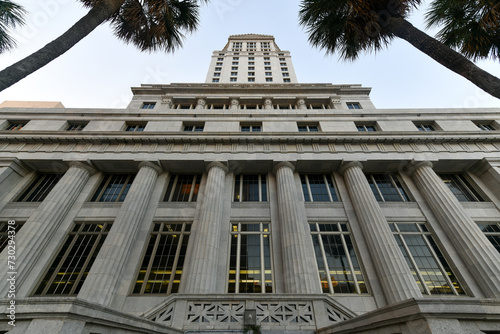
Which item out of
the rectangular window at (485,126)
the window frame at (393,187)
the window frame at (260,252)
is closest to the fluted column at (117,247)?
the window frame at (260,252)

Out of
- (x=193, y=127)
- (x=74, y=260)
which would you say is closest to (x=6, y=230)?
(x=74, y=260)

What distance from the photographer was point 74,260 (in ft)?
34.8

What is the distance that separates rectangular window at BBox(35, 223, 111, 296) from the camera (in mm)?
9773

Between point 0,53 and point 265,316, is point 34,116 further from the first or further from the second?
point 265,316

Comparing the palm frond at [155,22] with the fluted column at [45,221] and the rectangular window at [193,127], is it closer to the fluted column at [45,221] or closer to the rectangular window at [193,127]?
the rectangular window at [193,127]

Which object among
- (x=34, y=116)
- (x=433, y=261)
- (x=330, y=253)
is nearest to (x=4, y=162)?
(x=34, y=116)

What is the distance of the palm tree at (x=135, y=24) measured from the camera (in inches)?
310

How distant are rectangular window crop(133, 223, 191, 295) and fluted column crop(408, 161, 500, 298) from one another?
1365cm

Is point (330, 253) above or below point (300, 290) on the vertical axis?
above

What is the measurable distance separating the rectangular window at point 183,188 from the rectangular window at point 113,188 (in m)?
2.68

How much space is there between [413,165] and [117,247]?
17437 millimetres

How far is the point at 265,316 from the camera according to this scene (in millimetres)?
6559

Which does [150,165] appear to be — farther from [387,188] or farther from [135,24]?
[387,188]

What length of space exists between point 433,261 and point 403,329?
10.1m
